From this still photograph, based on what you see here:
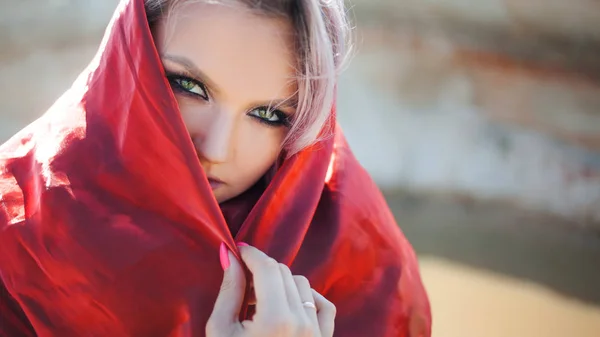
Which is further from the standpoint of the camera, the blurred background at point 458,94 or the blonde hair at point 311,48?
the blurred background at point 458,94

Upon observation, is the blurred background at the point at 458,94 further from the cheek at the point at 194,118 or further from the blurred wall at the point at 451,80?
the cheek at the point at 194,118

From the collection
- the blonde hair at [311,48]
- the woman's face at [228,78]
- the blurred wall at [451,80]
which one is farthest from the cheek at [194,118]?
the blurred wall at [451,80]

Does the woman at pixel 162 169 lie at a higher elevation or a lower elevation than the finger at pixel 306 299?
higher

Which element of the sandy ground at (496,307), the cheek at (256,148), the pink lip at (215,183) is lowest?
the sandy ground at (496,307)

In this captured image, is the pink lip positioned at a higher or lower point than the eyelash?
lower

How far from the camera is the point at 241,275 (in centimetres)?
89

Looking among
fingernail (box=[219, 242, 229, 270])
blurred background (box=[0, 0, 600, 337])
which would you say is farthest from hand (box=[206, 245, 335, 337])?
blurred background (box=[0, 0, 600, 337])

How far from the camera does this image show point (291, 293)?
0.86 metres

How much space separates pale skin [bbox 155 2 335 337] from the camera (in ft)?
2.76

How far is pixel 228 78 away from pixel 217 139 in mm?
80

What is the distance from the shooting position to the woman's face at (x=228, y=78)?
0.86 m

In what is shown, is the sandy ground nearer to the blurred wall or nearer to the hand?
the blurred wall

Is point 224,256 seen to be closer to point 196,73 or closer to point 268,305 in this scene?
point 268,305

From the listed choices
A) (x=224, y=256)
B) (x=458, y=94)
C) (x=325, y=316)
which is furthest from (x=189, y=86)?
(x=458, y=94)
